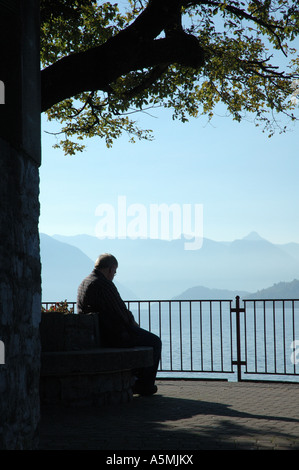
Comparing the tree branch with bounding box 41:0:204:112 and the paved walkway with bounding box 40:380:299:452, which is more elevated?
the tree branch with bounding box 41:0:204:112

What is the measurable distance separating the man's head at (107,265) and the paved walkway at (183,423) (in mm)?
1846

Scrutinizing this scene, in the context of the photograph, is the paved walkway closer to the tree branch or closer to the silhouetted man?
the silhouetted man

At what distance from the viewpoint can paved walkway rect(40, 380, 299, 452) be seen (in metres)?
5.67

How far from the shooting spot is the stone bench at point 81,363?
24.9ft

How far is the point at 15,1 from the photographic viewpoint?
14.4 ft

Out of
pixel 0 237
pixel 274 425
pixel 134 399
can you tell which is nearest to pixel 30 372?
pixel 0 237

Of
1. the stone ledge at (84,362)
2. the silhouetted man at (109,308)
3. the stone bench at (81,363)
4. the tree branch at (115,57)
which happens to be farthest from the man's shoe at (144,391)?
the tree branch at (115,57)

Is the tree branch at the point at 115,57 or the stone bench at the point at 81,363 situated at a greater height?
the tree branch at the point at 115,57

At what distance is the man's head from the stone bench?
77cm

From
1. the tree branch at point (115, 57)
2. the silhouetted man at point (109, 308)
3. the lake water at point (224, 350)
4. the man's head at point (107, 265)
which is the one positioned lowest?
the lake water at point (224, 350)

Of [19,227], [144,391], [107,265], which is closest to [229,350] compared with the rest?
[144,391]

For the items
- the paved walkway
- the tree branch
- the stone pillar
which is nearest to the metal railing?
the paved walkway

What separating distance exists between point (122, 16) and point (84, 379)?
8.76 m

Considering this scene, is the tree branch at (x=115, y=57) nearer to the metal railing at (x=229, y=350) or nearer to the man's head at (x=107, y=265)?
the man's head at (x=107, y=265)
